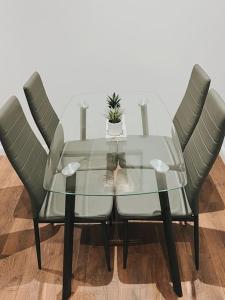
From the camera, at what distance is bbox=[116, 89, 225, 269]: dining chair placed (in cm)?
166

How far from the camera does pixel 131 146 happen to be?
6.88 feet

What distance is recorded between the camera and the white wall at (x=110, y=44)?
2859 millimetres

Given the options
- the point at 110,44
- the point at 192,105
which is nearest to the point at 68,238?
the point at 192,105

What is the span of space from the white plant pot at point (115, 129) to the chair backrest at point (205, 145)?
0.43 m

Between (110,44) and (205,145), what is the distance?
5.22 feet

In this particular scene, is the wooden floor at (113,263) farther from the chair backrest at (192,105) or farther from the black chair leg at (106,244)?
the chair backrest at (192,105)

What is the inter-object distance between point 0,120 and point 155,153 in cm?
86

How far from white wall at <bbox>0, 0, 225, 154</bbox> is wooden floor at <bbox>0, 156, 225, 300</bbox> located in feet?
3.83

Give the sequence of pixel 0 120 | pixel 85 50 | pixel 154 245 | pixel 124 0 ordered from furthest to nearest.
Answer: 1. pixel 85 50
2. pixel 124 0
3. pixel 154 245
4. pixel 0 120

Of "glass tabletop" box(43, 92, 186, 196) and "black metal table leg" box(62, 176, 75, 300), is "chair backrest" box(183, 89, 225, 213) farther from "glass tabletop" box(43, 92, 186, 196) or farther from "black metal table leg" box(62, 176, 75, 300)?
"black metal table leg" box(62, 176, 75, 300)

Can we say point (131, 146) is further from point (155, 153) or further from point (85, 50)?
point (85, 50)

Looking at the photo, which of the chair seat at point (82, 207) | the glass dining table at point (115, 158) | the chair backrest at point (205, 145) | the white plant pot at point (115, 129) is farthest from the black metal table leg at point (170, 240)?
the white plant pot at point (115, 129)

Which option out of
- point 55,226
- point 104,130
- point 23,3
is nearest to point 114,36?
point 23,3

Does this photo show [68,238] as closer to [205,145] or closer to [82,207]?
[82,207]
